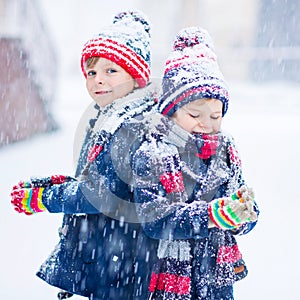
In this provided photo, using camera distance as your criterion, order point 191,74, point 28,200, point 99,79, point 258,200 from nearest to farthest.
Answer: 1. point 191,74
2. point 28,200
3. point 99,79
4. point 258,200

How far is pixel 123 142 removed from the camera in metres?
2.19

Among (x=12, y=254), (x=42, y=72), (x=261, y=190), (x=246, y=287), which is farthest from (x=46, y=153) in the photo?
(x=246, y=287)

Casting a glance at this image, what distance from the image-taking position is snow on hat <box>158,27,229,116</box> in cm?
208

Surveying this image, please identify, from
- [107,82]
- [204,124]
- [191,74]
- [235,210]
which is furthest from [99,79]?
[235,210]

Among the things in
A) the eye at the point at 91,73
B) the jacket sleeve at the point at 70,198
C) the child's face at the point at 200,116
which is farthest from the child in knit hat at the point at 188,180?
the eye at the point at 91,73

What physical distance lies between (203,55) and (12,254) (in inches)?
112

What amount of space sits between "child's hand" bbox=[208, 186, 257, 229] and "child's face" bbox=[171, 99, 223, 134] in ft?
1.03

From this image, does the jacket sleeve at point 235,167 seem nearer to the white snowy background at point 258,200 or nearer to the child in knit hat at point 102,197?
the child in knit hat at point 102,197

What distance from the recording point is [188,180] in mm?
2086

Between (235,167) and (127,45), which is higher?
(127,45)

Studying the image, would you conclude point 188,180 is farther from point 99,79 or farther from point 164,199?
point 99,79

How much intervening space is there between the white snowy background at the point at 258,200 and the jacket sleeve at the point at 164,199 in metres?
2.03

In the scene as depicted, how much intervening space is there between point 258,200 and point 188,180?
4.05 metres

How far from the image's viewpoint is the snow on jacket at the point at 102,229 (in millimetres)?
2182
